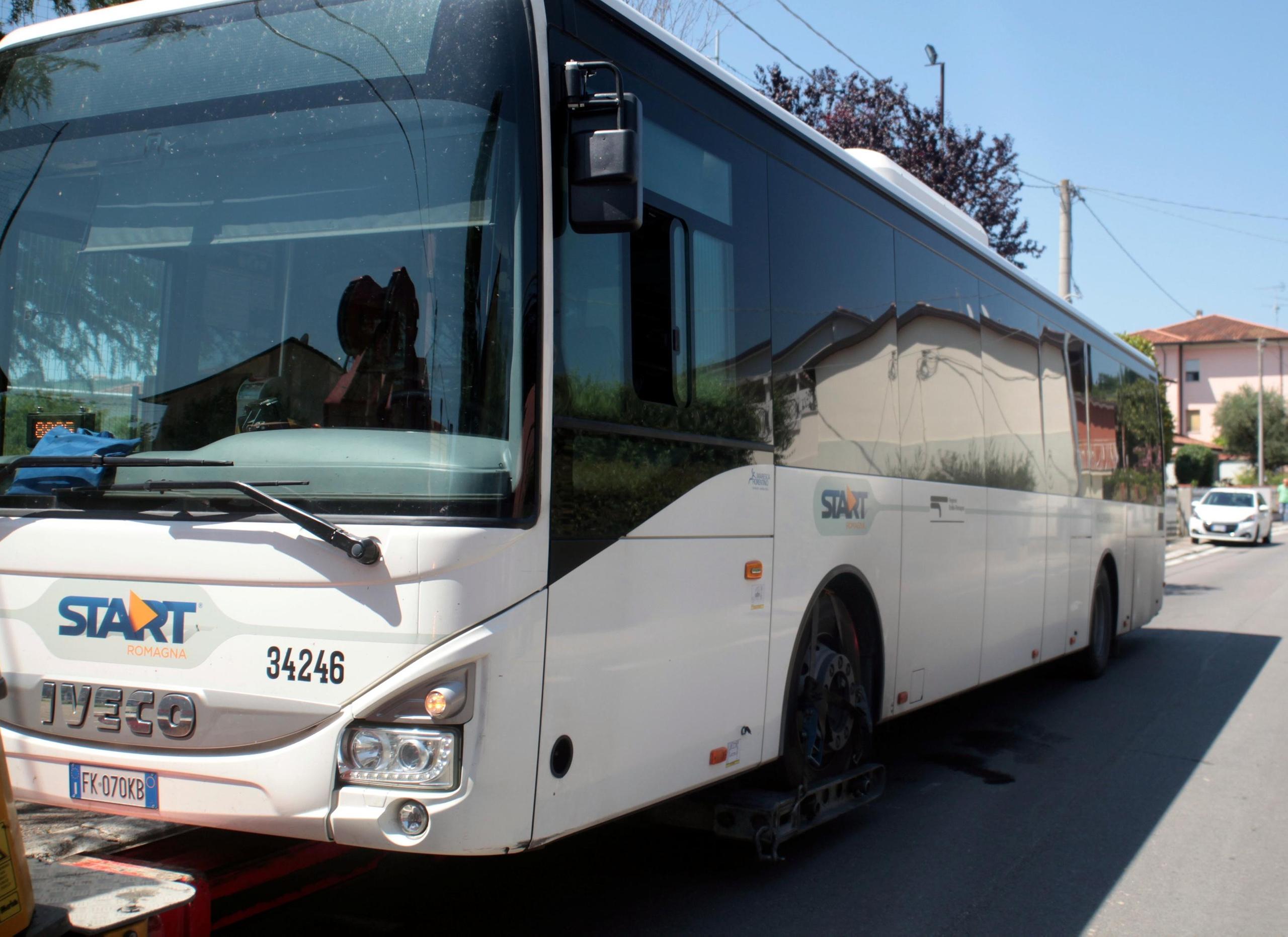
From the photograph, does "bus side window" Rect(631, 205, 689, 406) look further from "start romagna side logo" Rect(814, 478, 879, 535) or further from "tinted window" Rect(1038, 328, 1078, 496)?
"tinted window" Rect(1038, 328, 1078, 496)

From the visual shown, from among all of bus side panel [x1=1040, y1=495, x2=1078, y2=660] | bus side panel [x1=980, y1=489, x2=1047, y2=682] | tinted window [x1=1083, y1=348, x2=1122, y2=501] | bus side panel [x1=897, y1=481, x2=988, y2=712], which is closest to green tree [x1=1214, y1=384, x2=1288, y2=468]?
tinted window [x1=1083, y1=348, x2=1122, y2=501]

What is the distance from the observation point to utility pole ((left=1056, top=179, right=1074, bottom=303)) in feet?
70.7

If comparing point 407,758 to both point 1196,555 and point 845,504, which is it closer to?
point 845,504

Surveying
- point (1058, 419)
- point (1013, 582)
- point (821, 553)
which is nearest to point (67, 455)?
point (821, 553)

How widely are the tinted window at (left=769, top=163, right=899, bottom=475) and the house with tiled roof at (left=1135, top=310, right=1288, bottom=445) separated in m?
85.5

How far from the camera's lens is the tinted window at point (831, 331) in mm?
5301

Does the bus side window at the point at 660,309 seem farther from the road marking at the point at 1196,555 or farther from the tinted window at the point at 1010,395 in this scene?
the road marking at the point at 1196,555

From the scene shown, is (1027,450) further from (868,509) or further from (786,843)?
Result: (786,843)

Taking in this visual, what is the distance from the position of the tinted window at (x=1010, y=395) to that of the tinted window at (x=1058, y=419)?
21 centimetres

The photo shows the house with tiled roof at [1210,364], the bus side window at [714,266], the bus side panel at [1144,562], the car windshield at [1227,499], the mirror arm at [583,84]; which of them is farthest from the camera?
the house with tiled roof at [1210,364]

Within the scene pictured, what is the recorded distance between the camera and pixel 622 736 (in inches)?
154

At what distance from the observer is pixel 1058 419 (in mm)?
9867

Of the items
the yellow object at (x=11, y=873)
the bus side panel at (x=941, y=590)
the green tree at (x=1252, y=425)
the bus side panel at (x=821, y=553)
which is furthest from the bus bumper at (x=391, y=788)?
the green tree at (x=1252, y=425)

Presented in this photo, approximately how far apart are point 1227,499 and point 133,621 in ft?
135
